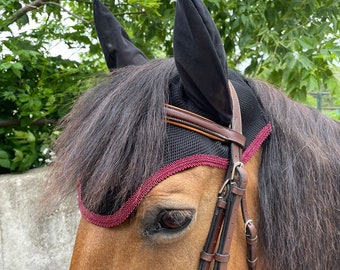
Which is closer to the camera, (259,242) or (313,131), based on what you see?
(259,242)

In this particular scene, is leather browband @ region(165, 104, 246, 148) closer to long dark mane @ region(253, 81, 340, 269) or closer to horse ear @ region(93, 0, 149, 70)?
long dark mane @ region(253, 81, 340, 269)

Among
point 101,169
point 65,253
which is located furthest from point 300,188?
point 65,253

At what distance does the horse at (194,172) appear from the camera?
99cm

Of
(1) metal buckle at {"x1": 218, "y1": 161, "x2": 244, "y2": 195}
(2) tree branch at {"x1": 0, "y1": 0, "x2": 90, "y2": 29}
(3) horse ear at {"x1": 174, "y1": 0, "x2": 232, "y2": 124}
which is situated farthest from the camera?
(2) tree branch at {"x1": 0, "y1": 0, "x2": 90, "y2": 29}

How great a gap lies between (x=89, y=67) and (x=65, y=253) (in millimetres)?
1190

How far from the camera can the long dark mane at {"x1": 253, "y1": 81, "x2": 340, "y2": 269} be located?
1.11 meters

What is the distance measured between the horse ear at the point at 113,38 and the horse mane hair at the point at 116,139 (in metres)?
0.24

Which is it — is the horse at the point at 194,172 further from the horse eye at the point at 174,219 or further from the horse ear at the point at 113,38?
the horse ear at the point at 113,38

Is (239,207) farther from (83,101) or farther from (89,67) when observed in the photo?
(89,67)

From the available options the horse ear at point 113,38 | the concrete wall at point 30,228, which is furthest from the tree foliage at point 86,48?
the horse ear at point 113,38

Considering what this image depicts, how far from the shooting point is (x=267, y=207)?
1.12 metres

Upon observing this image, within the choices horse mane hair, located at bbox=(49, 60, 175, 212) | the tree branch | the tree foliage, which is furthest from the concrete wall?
horse mane hair, located at bbox=(49, 60, 175, 212)

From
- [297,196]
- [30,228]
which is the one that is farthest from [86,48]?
[297,196]

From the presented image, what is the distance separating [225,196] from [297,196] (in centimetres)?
23
